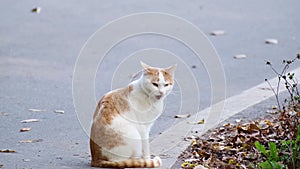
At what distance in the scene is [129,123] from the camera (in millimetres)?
5160

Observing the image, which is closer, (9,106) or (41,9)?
(9,106)

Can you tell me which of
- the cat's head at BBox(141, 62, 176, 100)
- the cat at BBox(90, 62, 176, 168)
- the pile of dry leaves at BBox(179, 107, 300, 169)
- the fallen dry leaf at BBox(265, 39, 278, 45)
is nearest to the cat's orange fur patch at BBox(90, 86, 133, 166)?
the cat at BBox(90, 62, 176, 168)

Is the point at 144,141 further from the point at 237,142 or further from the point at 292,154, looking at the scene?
the point at 292,154

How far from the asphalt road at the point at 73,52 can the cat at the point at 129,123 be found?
286mm

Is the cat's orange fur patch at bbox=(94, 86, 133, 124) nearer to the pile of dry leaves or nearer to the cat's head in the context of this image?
the cat's head

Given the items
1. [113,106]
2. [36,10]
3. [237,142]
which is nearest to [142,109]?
[113,106]

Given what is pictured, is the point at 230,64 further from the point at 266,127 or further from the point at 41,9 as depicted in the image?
the point at 41,9

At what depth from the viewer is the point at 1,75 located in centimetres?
841

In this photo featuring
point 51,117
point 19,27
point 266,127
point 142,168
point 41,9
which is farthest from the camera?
point 41,9

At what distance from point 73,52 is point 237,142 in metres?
4.25

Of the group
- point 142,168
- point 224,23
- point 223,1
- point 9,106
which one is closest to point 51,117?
point 9,106

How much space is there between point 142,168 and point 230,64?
3.94 m

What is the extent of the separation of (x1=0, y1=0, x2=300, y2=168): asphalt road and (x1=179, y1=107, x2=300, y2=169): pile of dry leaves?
2.13 ft

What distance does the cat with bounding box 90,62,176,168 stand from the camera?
512 centimetres
